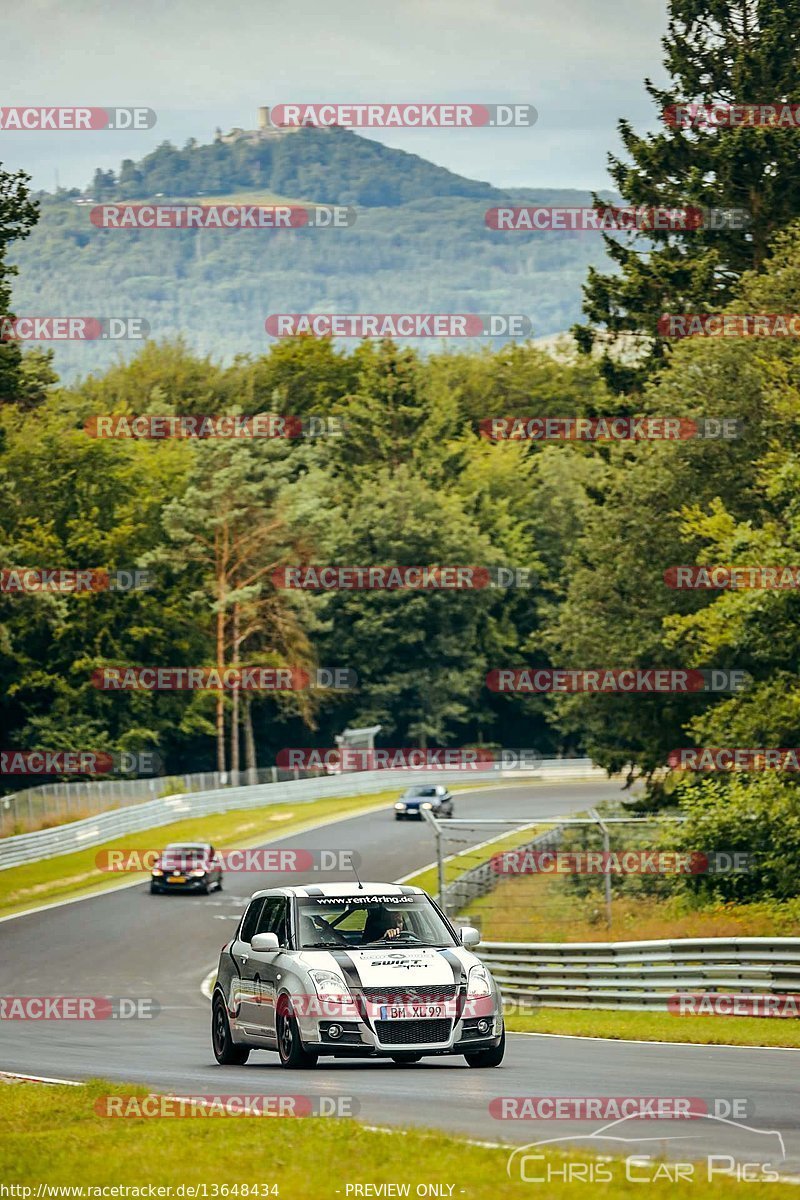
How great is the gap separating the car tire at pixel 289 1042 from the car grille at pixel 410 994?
0.77 m

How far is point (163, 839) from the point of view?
62.8 m

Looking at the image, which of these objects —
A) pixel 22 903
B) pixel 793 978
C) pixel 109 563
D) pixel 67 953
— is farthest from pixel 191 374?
pixel 793 978

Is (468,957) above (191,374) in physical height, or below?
below

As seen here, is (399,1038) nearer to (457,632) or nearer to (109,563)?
(109,563)

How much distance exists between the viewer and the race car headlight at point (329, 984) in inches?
586

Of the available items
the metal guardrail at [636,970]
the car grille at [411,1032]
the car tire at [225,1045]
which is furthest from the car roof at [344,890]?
the metal guardrail at [636,970]

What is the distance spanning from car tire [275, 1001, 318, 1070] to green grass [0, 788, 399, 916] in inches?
1307

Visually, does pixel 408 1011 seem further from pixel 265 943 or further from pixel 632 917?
pixel 632 917

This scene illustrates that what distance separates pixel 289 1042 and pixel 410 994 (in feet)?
4.23

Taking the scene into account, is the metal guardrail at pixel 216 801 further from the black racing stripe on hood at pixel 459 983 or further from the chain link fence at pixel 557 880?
the black racing stripe on hood at pixel 459 983

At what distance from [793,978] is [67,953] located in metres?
21.6

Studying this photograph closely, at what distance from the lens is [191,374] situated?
4764 inches

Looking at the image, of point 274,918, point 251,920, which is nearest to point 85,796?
point 251,920

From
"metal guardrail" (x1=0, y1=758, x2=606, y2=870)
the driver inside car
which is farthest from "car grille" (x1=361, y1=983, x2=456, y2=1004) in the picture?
"metal guardrail" (x1=0, y1=758, x2=606, y2=870)
